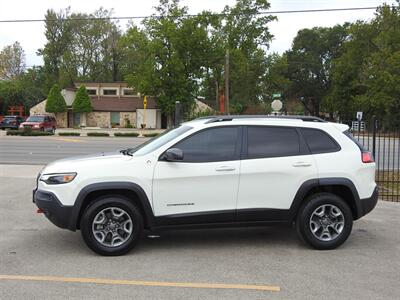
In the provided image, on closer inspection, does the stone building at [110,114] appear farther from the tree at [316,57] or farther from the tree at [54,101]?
the tree at [316,57]

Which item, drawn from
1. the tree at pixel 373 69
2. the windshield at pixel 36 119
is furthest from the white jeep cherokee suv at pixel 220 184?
the tree at pixel 373 69

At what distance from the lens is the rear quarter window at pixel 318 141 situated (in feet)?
21.7

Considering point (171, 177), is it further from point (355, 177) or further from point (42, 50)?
point (42, 50)

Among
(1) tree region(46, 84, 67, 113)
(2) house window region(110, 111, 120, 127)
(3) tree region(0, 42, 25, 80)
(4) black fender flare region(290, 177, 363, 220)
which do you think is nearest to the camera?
(4) black fender flare region(290, 177, 363, 220)

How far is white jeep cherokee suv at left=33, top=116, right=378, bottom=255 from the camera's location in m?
6.15

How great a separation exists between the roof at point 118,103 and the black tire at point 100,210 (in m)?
58.5

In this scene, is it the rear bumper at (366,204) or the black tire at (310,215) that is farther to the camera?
the rear bumper at (366,204)

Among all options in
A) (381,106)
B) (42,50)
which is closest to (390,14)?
(381,106)

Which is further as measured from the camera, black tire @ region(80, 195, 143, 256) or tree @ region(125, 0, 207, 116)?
tree @ region(125, 0, 207, 116)

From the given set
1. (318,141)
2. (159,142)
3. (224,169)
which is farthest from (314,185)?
(159,142)

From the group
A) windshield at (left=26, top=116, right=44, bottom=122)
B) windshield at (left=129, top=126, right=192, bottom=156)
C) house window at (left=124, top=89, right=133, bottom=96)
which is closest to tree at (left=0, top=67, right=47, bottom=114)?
house window at (left=124, top=89, right=133, bottom=96)

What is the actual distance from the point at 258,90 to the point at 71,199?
207 ft

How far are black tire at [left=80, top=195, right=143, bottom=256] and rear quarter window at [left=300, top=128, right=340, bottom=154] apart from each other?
240 centimetres

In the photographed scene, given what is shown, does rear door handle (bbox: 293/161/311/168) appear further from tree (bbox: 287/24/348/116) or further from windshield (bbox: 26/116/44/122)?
tree (bbox: 287/24/348/116)
